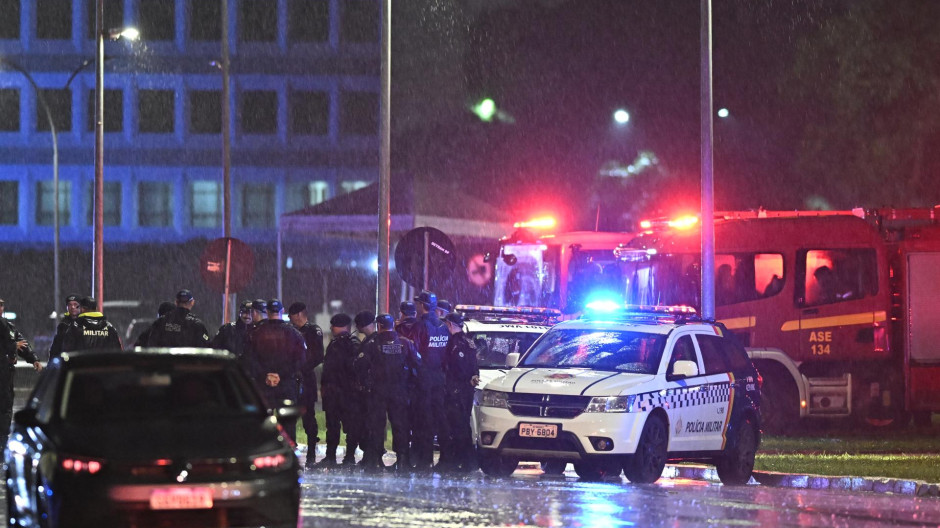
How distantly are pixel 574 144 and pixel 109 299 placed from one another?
18732mm

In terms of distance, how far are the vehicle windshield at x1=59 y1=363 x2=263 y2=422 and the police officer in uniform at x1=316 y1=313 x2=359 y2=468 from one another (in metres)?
7.45

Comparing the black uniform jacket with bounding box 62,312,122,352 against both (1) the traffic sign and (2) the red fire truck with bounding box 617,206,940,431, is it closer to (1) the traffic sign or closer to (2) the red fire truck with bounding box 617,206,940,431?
(1) the traffic sign

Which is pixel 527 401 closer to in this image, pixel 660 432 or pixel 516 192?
pixel 660 432

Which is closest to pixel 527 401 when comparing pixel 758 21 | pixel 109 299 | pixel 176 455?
pixel 176 455

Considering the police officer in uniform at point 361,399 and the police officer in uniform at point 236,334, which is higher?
the police officer in uniform at point 236,334

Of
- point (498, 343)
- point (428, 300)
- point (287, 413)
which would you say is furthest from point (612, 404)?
point (287, 413)

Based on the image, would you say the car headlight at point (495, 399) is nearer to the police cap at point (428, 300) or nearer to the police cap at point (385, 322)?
the police cap at point (385, 322)

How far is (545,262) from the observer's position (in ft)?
100.0

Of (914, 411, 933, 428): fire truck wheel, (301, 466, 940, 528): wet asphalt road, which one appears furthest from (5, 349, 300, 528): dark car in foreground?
(914, 411, 933, 428): fire truck wheel

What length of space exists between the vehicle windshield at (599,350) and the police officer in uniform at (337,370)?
2.05m

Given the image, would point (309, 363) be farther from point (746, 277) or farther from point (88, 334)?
point (746, 277)

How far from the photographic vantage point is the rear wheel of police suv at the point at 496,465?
1608 cm

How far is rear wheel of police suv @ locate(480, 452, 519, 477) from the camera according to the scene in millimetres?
16078

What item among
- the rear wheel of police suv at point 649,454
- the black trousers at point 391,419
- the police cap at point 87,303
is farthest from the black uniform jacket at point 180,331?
the rear wheel of police suv at point 649,454
